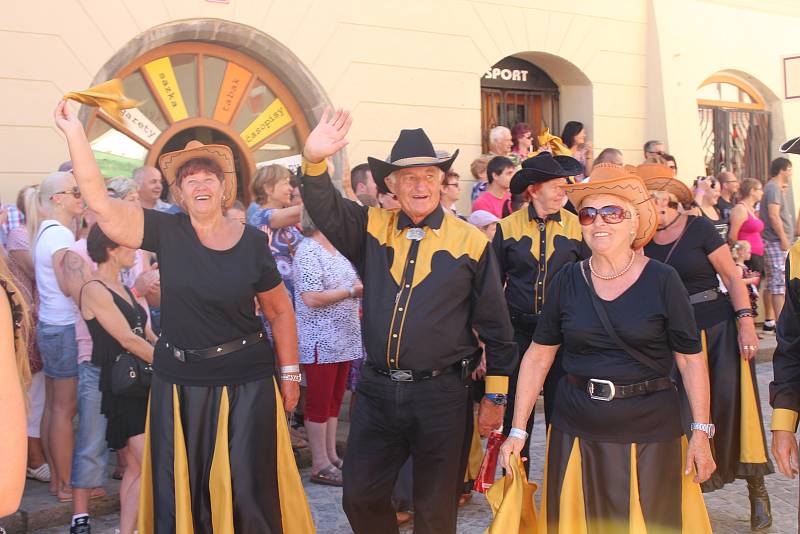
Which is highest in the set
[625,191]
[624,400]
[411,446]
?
[625,191]

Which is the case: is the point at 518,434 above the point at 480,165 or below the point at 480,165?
below

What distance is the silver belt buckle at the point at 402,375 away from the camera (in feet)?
13.1

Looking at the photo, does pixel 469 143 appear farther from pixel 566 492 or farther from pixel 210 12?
pixel 566 492

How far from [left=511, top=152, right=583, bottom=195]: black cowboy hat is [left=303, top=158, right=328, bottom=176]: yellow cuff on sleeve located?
180 centimetres

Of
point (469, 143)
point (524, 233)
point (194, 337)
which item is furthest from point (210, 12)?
point (194, 337)

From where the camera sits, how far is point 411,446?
13.5 feet

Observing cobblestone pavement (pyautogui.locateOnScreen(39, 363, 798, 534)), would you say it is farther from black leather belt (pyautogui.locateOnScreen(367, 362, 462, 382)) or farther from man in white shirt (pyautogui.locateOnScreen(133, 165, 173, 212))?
man in white shirt (pyautogui.locateOnScreen(133, 165, 173, 212))

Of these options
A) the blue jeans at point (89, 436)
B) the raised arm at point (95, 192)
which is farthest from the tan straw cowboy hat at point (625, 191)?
the blue jeans at point (89, 436)

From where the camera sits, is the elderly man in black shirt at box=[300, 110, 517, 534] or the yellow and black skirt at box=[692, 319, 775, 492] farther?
the yellow and black skirt at box=[692, 319, 775, 492]

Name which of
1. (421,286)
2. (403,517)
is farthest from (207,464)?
(403,517)

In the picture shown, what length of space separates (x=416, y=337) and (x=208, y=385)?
3.13 feet

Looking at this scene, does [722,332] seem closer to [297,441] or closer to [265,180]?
[297,441]

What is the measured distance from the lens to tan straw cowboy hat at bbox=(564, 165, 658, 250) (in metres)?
3.64

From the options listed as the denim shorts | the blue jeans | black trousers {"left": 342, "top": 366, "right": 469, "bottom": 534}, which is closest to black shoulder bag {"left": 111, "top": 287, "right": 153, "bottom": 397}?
the blue jeans
